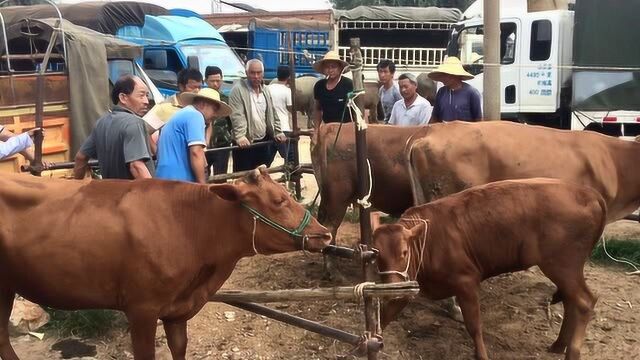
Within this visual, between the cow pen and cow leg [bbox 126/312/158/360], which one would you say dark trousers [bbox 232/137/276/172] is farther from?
cow leg [bbox 126/312/158/360]

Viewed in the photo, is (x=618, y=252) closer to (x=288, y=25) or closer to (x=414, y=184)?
(x=414, y=184)

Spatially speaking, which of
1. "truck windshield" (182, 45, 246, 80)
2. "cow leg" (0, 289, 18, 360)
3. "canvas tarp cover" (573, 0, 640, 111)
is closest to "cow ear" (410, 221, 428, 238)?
"cow leg" (0, 289, 18, 360)

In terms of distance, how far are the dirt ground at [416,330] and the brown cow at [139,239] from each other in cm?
121

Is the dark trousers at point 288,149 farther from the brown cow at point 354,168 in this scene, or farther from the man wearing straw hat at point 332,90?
the brown cow at point 354,168

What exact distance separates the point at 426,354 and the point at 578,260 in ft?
4.12

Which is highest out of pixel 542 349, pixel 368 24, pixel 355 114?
pixel 368 24

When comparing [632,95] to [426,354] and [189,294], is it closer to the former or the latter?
[426,354]

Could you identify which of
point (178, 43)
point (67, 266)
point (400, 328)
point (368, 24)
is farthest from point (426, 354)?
point (368, 24)

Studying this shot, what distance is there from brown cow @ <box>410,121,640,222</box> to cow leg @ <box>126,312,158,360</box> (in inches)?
108

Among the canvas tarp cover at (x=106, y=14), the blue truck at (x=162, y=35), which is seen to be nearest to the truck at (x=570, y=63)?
the blue truck at (x=162, y=35)

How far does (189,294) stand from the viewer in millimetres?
3957

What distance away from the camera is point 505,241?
482cm

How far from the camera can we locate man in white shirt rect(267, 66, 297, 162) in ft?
27.7

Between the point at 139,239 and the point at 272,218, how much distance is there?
2.39 ft
